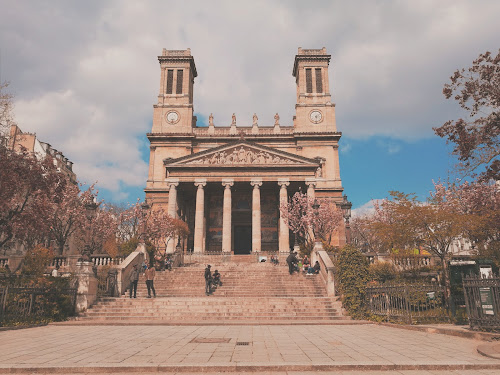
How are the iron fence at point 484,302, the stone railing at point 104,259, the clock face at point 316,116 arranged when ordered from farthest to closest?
the clock face at point 316,116 < the stone railing at point 104,259 < the iron fence at point 484,302

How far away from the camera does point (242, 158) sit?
38.8 metres

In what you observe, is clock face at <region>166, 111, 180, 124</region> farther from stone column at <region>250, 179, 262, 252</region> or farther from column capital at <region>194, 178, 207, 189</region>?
stone column at <region>250, 179, 262, 252</region>

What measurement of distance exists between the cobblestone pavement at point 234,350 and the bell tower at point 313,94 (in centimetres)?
4089

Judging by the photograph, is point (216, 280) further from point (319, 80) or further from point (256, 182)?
point (319, 80)

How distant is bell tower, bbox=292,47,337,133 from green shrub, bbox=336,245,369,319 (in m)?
35.5

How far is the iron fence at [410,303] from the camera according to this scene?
13.0 m

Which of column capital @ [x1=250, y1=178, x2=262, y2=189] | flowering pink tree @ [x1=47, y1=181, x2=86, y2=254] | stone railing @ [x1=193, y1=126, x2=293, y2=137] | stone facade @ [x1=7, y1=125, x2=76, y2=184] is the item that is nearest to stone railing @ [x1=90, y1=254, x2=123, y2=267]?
flowering pink tree @ [x1=47, y1=181, x2=86, y2=254]

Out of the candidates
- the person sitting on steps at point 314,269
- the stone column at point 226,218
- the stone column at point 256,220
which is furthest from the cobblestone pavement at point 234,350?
the stone column at point 256,220

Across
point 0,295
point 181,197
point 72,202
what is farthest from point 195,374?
point 181,197

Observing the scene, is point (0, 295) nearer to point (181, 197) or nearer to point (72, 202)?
point (72, 202)

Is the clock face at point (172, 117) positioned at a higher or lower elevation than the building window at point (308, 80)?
lower

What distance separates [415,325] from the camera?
40.7 feet

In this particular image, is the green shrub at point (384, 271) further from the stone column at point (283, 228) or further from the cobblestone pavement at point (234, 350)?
the stone column at point (283, 228)

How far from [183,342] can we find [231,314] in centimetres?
698
